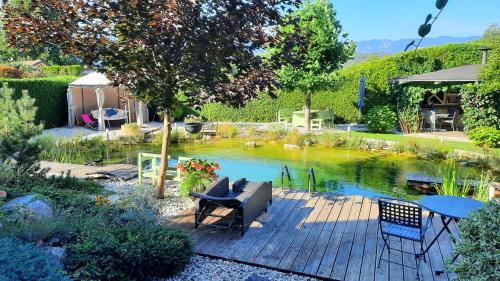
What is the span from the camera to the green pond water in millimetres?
8539

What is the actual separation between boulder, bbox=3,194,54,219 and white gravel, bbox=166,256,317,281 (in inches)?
71.1

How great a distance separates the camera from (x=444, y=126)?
16250mm

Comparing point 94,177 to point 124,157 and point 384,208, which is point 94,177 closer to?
point 124,157

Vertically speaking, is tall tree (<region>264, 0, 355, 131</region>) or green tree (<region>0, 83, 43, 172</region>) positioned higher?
tall tree (<region>264, 0, 355, 131</region>)

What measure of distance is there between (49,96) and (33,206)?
43.3ft

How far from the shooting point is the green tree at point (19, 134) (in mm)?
6117

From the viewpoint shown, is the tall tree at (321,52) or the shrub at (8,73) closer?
the tall tree at (321,52)

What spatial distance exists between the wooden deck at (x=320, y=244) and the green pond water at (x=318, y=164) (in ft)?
8.63

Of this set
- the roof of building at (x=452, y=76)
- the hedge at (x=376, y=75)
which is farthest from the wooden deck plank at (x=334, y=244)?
the hedge at (x=376, y=75)

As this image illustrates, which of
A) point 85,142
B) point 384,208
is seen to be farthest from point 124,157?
point 384,208

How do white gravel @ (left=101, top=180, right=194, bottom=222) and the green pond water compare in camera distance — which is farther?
the green pond water

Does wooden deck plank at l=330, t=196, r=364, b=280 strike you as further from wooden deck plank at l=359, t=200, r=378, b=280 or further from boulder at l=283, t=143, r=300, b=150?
boulder at l=283, t=143, r=300, b=150

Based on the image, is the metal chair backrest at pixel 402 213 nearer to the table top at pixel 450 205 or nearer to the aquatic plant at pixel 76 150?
the table top at pixel 450 205

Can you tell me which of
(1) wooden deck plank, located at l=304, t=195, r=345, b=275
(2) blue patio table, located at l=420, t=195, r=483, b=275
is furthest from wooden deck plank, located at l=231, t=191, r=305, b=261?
(2) blue patio table, located at l=420, t=195, r=483, b=275
